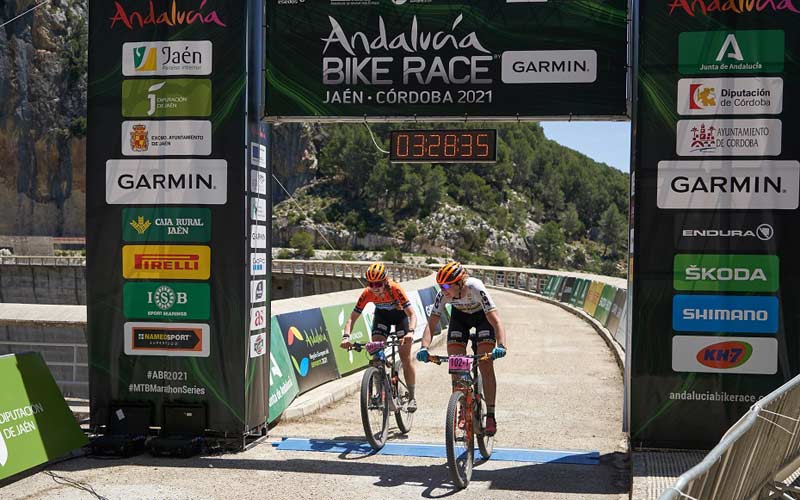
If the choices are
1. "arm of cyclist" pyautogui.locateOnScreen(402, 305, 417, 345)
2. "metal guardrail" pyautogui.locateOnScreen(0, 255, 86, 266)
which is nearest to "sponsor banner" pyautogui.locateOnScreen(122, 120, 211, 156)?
"arm of cyclist" pyautogui.locateOnScreen(402, 305, 417, 345)

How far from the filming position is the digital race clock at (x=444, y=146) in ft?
29.9

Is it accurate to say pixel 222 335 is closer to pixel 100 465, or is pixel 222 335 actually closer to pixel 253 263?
pixel 253 263

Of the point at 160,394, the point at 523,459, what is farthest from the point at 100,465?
the point at 523,459

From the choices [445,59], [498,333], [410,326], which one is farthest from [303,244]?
[498,333]

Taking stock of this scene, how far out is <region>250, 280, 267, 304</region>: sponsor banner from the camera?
9.27 m

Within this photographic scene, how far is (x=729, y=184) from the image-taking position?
26.5ft

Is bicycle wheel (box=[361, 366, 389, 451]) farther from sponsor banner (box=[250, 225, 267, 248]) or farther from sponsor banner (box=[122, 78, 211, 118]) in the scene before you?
sponsor banner (box=[122, 78, 211, 118])

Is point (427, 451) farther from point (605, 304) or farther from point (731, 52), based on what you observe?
point (605, 304)

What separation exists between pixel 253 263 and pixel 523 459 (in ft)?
11.6

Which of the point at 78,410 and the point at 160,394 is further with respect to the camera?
the point at 78,410

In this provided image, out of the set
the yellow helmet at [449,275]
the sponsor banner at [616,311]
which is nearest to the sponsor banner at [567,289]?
the sponsor banner at [616,311]

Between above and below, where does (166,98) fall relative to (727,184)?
above

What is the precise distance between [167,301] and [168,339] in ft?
1.35

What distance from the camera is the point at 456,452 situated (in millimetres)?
7414
